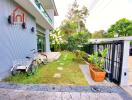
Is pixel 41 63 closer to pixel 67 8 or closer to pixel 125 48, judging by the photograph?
pixel 125 48

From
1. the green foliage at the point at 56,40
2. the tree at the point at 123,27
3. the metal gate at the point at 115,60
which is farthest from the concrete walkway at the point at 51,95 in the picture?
the tree at the point at 123,27

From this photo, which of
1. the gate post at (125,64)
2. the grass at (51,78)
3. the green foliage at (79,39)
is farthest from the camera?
the green foliage at (79,39)

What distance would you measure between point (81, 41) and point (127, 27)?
41.1m

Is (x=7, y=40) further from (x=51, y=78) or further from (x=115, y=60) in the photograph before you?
(x=115, y=60)

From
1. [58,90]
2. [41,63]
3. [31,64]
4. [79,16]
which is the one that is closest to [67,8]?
[79,16]

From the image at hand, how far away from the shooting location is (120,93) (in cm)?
431

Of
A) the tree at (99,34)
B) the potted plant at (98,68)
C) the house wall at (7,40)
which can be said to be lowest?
the potted plant at (98,68)

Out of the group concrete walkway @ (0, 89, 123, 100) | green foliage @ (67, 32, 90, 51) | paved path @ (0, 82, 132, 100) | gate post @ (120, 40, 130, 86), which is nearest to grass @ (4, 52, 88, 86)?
paved path @ (0, 82, 132, 100)

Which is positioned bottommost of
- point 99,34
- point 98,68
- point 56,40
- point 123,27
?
point 98,68

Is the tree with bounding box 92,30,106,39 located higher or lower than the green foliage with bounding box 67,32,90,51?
higher

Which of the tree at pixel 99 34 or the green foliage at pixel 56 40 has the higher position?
the tree at pixel 99 34

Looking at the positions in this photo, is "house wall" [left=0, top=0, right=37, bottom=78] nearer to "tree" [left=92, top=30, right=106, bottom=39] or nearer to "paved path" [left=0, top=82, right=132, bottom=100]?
"paved path" [left=0, top=82, right=132, bottom=100]

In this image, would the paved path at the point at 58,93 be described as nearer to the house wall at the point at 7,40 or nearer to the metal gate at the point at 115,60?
the metal gate at the point at 115,60

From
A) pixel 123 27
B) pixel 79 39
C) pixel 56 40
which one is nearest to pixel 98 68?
pixel 79 39
